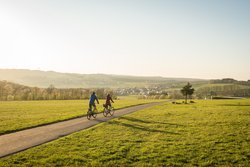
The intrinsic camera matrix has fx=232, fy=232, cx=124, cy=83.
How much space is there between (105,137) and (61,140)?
8.84ft

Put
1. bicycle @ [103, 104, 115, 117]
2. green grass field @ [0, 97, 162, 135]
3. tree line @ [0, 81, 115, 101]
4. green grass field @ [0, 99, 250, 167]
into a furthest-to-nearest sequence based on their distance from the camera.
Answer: tree line @ [0, 81, 115, 101], bicycle @ [103, 104, 115, 117], green grass field @ [0, 97, 162, 135], green grass field @ [0, 99, 250, 167]

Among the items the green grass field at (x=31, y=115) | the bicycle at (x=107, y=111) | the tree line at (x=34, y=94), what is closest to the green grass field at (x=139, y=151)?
the green grass field at (x=31, y=115)

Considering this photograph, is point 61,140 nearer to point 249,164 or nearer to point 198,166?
point 198,166

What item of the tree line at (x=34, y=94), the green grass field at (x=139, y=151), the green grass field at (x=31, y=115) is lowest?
the tree line at (x=34, y=94)

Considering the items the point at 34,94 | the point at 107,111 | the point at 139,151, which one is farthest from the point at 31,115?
the point at 34,94

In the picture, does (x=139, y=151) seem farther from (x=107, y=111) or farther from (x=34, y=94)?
(x=34, y=94)

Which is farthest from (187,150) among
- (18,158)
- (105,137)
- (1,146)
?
(1,146)

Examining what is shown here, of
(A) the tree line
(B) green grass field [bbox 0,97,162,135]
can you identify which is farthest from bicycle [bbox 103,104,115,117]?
(A) the tree line

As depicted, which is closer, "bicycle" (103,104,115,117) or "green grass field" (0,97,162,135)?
"green grass field" (0,97,162,135)

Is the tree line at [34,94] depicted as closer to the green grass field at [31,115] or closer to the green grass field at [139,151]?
the green grass field at [31,115]

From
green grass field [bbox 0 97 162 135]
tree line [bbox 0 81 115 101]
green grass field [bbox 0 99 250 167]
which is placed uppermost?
green grass field [bbox 0 99 250 167]

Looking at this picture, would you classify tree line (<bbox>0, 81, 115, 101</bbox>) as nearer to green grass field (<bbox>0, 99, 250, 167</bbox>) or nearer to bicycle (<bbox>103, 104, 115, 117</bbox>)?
bicycle (<bbox>103, 104, 115, 117</bbox>)

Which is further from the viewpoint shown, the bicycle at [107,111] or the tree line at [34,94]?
the tree line at [34,94]

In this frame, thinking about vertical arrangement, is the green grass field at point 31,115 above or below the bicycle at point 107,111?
below
